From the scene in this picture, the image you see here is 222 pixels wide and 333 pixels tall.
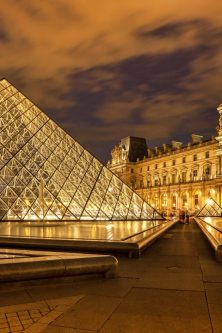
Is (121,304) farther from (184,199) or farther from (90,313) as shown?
(184,199)

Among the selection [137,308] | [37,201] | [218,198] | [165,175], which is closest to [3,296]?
[137,308]

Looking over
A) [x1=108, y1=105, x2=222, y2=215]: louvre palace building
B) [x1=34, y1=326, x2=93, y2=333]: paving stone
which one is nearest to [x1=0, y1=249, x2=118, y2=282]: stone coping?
[x1=34, y1=326, x2=93, y2=333]: paving stone

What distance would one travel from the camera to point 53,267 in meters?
5.33

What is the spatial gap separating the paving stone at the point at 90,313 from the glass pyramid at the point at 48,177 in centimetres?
1576

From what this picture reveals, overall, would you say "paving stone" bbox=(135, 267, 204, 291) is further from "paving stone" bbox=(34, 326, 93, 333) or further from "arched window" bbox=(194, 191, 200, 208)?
"arched window" bbox=(194, 191, 200, 208)

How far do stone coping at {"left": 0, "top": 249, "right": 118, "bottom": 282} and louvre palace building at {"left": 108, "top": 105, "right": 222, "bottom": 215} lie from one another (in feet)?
169

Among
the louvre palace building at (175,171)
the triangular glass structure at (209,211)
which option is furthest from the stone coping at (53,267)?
the louvre palace building at (175,171)

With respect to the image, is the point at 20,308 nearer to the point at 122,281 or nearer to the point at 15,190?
the point at 122,281

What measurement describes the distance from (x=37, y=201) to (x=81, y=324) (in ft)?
58.7

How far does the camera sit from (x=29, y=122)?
2422 centimetres

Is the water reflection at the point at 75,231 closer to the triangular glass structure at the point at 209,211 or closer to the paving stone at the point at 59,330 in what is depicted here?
the paving stone at the point at 59,330

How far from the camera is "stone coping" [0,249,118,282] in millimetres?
5062

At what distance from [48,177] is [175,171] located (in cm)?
6002

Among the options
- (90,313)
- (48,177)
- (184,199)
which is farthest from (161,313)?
(184,199)
